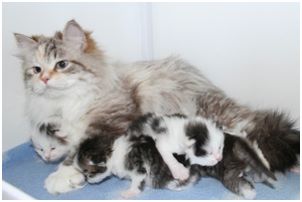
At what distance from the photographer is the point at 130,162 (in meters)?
1.79

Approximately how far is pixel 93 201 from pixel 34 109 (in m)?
0.62

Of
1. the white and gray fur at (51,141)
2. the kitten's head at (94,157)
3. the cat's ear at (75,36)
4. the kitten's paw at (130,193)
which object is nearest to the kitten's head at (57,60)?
the cat's ear at (75,36)

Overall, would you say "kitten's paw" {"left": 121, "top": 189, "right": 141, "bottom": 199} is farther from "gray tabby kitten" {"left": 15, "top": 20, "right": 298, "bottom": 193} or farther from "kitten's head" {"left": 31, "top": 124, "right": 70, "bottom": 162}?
"kitten's head" {"left": 31, "top": 124, "right": 70, "bottom": 162}

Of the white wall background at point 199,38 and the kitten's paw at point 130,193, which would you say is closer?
the kitten's paw at point 130,193

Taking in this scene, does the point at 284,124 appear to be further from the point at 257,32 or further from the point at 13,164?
the point at 13,164

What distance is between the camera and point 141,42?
263 cm

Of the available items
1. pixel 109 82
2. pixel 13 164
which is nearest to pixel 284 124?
pixel 109 82

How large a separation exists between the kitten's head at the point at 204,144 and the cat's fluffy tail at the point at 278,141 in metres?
0.21

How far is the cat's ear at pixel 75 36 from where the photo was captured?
1.93 meters

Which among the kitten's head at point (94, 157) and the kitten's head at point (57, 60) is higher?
the kitten's head at point (57, 60)

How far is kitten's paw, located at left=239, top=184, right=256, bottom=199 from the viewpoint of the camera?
5.72 ft

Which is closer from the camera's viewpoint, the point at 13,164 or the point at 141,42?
the point at 13,164

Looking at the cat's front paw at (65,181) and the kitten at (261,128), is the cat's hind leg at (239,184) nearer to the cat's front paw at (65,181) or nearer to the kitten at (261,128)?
the kitten at (261,128)

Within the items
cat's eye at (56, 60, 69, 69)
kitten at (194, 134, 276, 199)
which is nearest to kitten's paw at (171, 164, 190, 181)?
kitten at (194, 134, 276, 199)
